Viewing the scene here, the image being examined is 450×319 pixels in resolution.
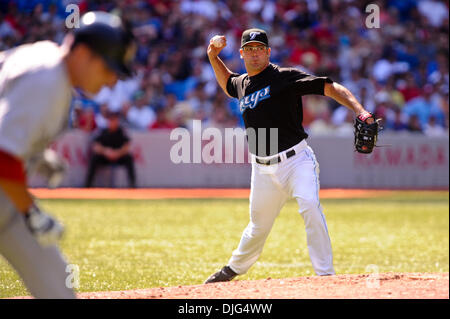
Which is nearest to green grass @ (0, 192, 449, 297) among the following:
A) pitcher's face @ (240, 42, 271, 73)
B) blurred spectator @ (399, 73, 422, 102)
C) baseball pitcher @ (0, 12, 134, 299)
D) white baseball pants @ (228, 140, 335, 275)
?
white baseball pants @ (228, 140, 335, 275)

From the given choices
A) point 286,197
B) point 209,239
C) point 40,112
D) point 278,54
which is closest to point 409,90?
point 278,54

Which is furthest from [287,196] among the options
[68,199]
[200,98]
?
[200,98]

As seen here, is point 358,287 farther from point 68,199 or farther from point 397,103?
point 397,103

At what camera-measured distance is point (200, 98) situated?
19234mm

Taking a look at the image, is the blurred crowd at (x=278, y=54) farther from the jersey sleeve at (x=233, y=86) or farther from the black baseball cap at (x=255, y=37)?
the black baseball cap at (x=255, y=37)

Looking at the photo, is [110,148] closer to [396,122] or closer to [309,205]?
[396,122]

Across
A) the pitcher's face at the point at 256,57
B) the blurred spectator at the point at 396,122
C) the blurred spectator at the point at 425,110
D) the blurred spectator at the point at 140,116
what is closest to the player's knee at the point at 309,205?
the pitcher's face at the point at 256,57

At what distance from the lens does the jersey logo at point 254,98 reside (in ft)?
21.5

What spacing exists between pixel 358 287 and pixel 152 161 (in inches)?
517

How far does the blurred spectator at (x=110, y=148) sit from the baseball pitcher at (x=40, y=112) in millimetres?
13425

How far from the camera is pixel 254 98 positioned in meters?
6.61

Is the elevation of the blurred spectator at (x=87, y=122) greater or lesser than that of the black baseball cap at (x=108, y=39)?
lesser

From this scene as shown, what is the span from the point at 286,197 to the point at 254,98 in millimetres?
977
